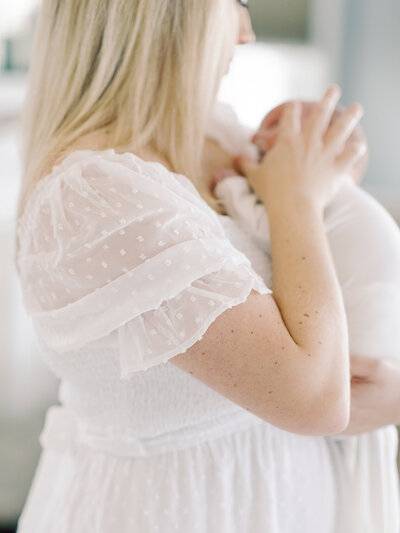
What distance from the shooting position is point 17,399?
2.35 meters

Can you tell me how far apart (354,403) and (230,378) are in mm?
267

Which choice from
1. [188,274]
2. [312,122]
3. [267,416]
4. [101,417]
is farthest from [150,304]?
[312,122]

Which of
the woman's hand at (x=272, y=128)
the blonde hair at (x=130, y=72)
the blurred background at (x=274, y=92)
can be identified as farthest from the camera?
the blurred background at (x=274, y=92)

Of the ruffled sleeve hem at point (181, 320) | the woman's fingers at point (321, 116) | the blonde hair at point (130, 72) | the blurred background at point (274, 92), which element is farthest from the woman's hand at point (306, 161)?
the blurred background at point (274, 92)

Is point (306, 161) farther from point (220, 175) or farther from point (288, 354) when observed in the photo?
point (288, 354)

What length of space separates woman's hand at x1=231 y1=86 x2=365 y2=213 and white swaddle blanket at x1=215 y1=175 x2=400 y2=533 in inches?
1.5

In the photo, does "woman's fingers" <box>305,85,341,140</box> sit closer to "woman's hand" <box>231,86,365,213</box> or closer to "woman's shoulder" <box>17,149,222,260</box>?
"woman's hand" <box>231,86,365,213</box>

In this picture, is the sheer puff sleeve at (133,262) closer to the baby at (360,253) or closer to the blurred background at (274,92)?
the baby at (360,253)

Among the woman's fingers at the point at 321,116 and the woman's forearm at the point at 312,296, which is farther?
the woman's fingers at the point at 321,116

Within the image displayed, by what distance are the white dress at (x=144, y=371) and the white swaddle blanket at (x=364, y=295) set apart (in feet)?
0.09

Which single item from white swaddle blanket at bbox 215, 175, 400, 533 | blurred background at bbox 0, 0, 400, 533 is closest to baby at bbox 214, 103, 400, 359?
white swaddle blanket at bbox 215, 175, 400, 533

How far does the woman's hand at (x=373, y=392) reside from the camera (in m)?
1.00

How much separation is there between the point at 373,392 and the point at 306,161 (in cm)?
33

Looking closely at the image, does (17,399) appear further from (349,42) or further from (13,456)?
(349,42)
